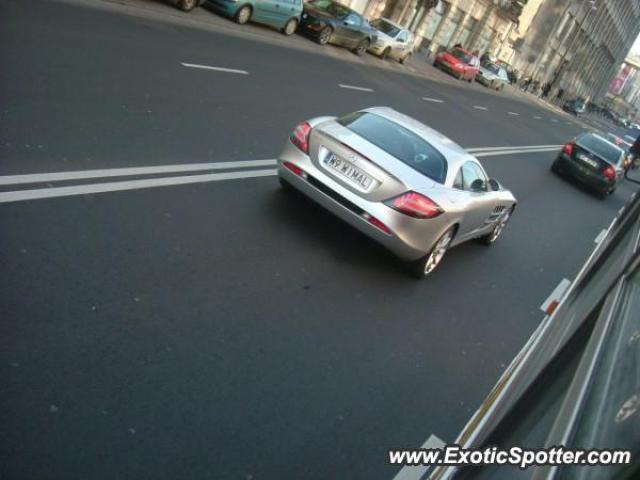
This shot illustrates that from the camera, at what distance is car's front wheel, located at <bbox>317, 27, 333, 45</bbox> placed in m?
23.4

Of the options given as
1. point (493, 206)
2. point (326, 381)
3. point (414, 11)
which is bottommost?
point (326, 381)

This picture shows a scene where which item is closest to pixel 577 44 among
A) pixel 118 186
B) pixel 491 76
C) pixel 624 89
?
pixel 491 76

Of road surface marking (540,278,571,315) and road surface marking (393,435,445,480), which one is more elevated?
road surface marking (540,278,571,315)

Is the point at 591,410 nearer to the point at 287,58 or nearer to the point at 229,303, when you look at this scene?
the point at 229,303

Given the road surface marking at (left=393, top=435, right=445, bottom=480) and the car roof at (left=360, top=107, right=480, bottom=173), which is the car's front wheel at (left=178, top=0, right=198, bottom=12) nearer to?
the car roof at (left=360, top=107, right=480, bottom=173)

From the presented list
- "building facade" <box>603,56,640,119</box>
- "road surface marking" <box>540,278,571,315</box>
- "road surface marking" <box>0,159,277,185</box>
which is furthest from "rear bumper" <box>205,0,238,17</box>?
"building facade" <box>603,56,640,119</box>

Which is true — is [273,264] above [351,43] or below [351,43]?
below

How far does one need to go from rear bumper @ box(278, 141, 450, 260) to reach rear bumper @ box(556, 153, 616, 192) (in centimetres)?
1344

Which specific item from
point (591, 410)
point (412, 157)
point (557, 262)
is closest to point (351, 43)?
point (557, 262)

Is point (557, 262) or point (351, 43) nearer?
point (557, 262)

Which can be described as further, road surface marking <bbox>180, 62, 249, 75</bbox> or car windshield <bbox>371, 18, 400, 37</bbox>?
car windshield <bbox>371, 18, 400, 37</bbox>

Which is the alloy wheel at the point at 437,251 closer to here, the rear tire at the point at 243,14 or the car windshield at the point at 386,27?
the rear tire at the point at 243,14

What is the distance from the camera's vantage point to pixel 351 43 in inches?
1013

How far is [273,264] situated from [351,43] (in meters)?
21.4
